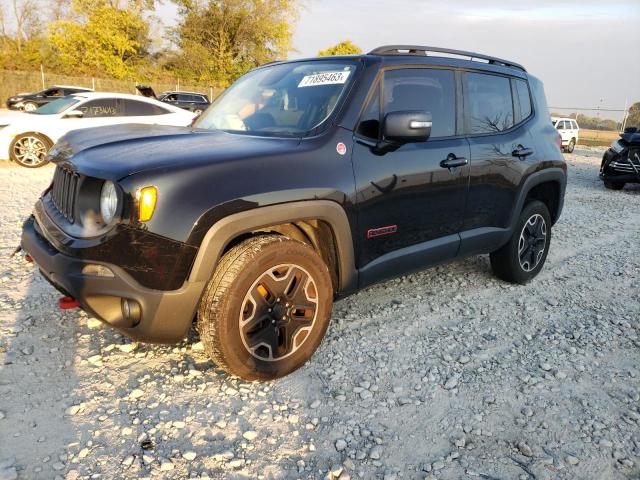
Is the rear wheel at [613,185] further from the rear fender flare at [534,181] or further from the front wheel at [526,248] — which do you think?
the front wheel at [526,248]

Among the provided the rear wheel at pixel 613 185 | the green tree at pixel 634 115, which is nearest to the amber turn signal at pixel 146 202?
the rear wheel at pixel 613 185

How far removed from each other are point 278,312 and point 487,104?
2.45 m

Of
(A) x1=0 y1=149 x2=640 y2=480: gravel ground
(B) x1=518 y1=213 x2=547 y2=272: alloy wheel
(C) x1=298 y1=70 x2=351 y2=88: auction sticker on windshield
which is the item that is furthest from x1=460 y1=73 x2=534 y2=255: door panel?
(C) x1=298 y1=70 x2=351 y2=88: auction sticker on windshield

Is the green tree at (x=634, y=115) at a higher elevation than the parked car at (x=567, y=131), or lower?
higher

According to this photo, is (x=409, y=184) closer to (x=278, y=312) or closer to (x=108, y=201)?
(x=278, y=312)

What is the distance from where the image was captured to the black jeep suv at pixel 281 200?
7.70 feet

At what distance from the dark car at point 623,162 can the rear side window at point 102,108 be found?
10442mm

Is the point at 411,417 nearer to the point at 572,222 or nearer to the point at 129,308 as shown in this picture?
the point at 129,308

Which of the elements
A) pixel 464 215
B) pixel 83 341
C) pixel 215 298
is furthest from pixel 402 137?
pixel 83 341

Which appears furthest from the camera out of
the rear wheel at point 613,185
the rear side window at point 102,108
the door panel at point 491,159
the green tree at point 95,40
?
the green tree at point 95,40

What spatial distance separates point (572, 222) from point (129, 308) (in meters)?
7.01

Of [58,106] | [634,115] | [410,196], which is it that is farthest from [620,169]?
[634,115]

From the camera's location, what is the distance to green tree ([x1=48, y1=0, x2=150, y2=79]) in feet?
105

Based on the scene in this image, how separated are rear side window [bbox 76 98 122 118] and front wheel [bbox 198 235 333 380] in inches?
339
